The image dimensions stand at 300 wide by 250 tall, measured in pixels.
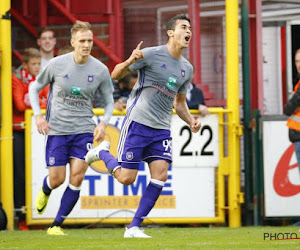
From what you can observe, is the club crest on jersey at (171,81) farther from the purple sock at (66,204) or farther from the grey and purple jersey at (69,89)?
the purple sock at (66,204)

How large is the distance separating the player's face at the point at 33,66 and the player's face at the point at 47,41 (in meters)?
0.54

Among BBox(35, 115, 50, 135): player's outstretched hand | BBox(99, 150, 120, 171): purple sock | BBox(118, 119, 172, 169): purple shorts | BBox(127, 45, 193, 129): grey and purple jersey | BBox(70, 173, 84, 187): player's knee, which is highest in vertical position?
BBox(127, 45, 193, 129): grey and purple jersey

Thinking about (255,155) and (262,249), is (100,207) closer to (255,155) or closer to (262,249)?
(255,155)

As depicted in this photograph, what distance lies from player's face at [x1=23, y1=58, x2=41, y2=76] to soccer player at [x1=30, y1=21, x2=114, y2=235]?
198 cm

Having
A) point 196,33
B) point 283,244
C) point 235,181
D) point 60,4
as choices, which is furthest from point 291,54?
point 283,244

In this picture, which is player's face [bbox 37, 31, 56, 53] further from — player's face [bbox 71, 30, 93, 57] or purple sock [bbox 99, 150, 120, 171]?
purple sock [bbox 99, 150, 120, 171]

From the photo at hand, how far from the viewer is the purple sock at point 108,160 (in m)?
8.99

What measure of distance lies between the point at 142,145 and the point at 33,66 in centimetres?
339

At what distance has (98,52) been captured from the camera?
13141 mm

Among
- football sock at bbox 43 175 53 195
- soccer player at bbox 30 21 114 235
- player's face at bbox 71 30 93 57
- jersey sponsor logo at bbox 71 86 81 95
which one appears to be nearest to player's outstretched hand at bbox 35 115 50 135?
soccer player at bbox 30 21 114 235

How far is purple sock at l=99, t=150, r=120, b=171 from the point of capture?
8992 millimetres

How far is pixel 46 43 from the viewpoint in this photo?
Answer: 40.4 ft

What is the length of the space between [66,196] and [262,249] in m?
2.88

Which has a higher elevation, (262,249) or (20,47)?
(20,47)
